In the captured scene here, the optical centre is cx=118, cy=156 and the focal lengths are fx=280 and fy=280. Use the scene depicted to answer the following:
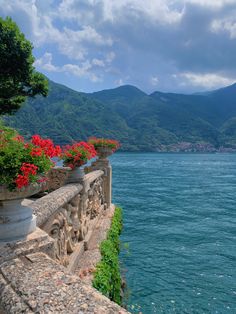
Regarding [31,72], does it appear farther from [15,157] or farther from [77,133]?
[77,133]

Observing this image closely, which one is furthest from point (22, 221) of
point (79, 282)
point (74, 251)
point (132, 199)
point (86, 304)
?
point (132, 199)

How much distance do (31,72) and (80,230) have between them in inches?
542

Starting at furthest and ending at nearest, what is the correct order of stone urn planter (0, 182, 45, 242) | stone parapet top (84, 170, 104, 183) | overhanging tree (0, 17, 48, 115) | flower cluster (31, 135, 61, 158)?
overhanging tree (0, 17, 48, 115)
stone parapet top (84, 170, 104, 183)
flower cluster (31, 135, 61, 158)
stone urn planter (0, 182, 45, 242)

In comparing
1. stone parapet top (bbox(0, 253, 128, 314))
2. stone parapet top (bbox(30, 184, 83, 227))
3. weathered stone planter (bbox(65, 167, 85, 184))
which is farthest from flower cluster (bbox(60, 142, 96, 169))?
stone parapet top (bbox(0, 253, 128, 314))

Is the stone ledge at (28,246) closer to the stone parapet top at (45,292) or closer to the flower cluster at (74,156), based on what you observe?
the stone parapet top at (45,292)

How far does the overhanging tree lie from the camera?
16406mm

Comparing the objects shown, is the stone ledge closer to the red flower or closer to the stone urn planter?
the stone urn planter

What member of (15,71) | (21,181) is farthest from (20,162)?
(15,71)

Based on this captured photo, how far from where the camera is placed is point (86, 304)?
1.96m

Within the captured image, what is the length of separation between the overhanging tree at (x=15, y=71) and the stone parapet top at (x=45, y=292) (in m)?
16.3

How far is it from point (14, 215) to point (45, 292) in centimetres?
102

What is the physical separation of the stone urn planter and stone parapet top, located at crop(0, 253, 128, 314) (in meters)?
0.35

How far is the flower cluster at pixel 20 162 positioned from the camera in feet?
8.74

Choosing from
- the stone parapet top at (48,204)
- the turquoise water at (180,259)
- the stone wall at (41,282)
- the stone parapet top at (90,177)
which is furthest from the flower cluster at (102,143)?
the stone wall at (41,282)
